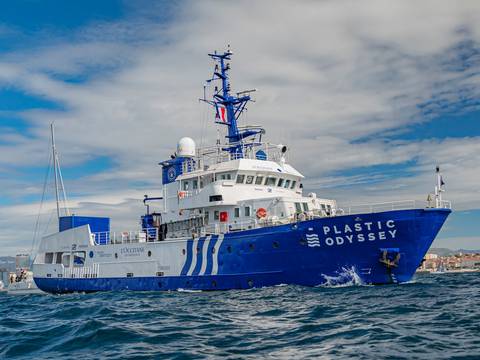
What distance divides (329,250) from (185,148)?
13.0 m

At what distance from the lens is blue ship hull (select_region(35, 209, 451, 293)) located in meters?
22.0

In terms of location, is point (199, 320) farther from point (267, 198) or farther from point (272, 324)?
point (267, 198)

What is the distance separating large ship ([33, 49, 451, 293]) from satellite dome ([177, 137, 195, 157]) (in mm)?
63

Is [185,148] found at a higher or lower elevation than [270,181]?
higher

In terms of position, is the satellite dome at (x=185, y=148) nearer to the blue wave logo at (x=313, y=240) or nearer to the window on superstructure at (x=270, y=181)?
the window on superstructure at (x=270, y=181)

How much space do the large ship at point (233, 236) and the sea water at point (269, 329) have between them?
10.5 feet

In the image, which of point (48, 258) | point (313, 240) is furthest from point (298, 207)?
point (48, 258)

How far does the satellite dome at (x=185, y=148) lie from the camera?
105ft

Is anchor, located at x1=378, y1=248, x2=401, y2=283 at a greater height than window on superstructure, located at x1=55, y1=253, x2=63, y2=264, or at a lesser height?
lesser

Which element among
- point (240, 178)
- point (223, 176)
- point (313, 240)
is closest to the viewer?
point (313, 240)

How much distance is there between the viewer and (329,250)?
22734mm

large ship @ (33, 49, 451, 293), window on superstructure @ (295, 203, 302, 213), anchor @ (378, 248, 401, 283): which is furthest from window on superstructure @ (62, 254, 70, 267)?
anchor @ (378, 248, 401, 283)

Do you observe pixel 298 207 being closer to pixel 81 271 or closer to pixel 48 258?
pixel 81 271

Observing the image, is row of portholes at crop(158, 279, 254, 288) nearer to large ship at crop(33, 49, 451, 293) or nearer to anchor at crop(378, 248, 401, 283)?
large ship at crop(33, 49, 451, 293)
